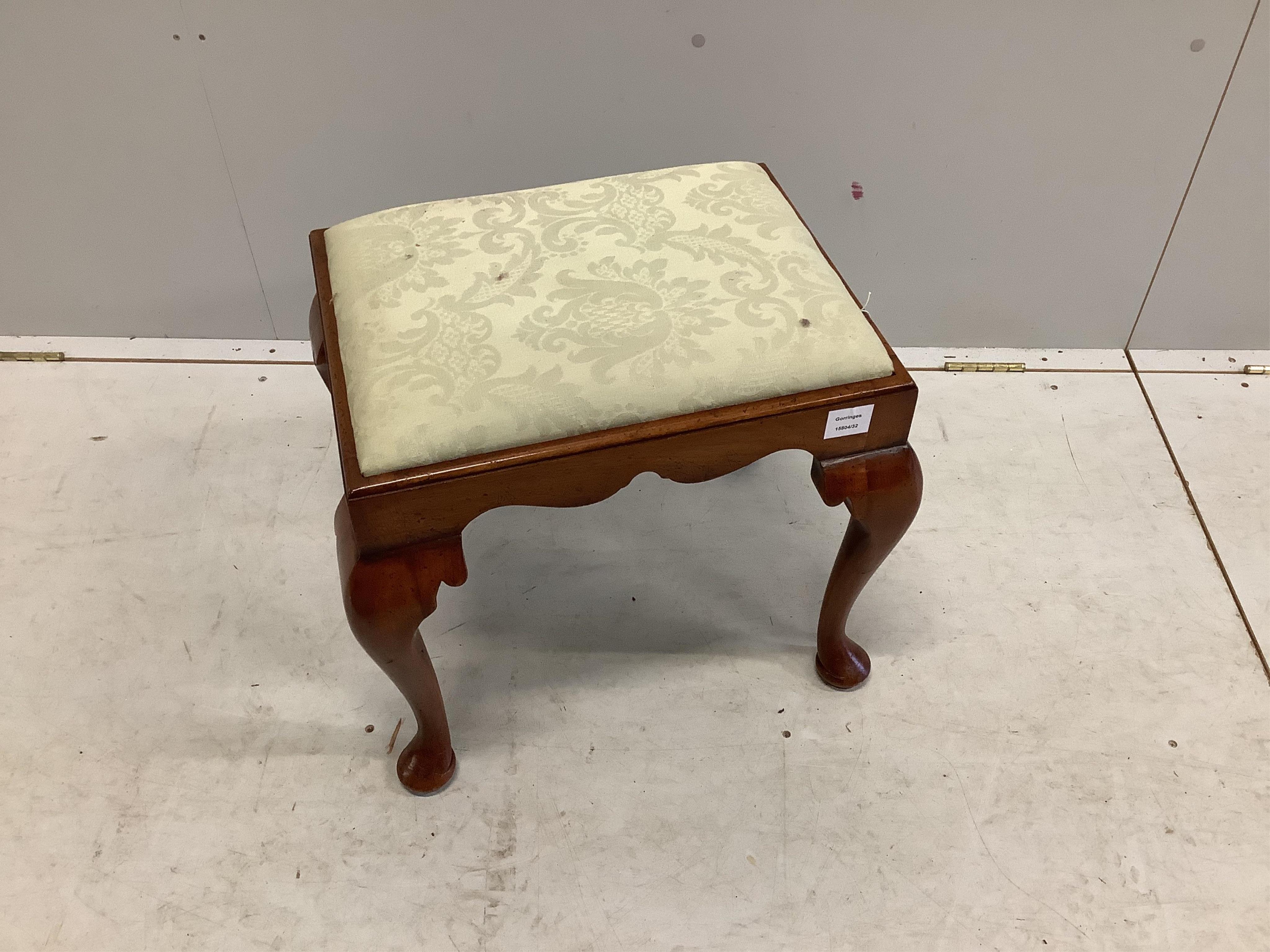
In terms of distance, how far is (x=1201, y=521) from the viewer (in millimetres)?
1377

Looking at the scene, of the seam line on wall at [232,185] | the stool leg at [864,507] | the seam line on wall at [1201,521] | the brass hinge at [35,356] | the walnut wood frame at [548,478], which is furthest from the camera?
the brass hinge at [35,356]

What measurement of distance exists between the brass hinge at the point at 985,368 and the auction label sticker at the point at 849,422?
771mm

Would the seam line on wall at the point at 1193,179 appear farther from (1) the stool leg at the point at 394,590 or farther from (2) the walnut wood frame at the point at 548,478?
(1) the stool leg at the point at 394,590

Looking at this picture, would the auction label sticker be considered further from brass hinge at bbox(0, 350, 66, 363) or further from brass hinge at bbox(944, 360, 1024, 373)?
brass hinge at bbox(0, 350, 66, 363)

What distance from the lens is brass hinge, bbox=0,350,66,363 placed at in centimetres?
161

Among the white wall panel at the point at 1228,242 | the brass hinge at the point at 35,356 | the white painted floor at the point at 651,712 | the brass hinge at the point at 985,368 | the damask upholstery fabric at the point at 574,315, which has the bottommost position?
the white painted floor at the point at 651,712

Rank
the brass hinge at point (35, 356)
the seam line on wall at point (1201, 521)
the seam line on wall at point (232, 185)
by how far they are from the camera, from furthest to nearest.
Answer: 1. the brass hinge at point (35, 356)
2. the seam line on wall at point (232, 185)
3. the seam line on wall at point (1201, 521)

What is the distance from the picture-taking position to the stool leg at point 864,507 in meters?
0.95

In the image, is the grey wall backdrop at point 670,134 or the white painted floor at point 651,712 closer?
the white painted floor at point 651,712

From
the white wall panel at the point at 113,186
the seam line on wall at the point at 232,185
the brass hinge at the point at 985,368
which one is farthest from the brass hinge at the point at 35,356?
the brass hinge at the point at 985,368

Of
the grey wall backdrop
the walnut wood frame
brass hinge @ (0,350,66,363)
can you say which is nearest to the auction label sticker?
the walnut wood frame

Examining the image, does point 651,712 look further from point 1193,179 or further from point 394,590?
point 1193,179

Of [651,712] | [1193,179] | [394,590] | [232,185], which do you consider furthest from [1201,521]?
[232,185]

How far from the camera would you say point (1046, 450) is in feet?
4.86
